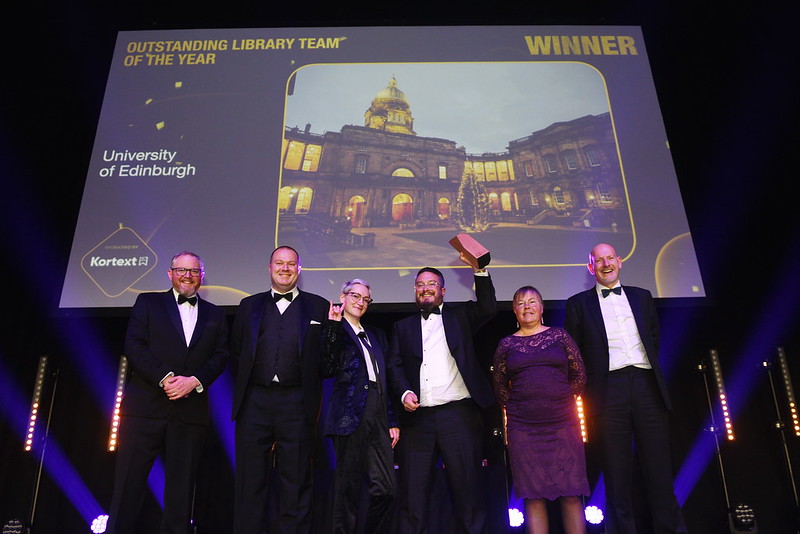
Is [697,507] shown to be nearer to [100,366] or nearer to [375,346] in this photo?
[375,346]

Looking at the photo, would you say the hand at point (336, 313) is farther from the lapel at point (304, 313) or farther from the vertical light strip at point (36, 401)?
the vertical light strip at point (36, 401)

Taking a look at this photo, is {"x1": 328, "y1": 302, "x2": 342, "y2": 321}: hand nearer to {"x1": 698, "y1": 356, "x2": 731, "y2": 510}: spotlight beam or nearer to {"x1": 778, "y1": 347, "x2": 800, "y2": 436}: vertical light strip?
{"x1": 698, "y1": 356, "x2": 731, "y2": 510}: spotlight beam

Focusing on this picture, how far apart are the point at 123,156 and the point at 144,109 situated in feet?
1.36

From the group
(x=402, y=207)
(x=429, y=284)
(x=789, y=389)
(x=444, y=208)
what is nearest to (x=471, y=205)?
(x=444, y=208)

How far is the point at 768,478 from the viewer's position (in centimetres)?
400

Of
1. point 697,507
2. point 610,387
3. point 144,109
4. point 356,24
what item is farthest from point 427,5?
point 697,507

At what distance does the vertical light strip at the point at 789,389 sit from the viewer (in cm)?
391

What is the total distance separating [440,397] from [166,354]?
144 cm

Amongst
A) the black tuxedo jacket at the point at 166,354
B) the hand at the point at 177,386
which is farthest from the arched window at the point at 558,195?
the hand at the point at 177,386

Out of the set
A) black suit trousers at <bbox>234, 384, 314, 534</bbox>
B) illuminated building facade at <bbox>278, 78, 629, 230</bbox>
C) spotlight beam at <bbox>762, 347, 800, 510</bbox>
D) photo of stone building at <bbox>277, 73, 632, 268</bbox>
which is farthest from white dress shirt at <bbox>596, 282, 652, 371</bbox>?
black suit trousers at <bbox>234, 384, 314, 534</bbox>

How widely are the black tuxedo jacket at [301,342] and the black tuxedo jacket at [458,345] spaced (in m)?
0.43

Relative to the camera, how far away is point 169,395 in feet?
9.70

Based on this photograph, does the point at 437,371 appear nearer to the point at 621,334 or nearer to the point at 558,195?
the point at 621,334

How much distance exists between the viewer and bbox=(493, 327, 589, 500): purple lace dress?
2789 mm
